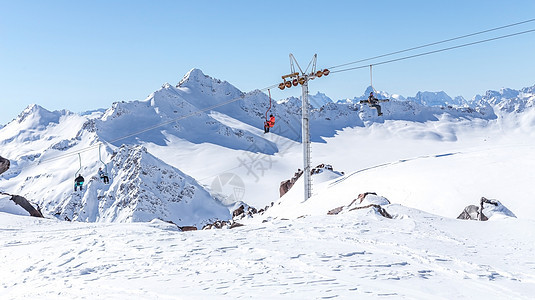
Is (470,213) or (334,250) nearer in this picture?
(334,250)

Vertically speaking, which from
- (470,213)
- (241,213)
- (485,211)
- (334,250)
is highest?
(334,250)

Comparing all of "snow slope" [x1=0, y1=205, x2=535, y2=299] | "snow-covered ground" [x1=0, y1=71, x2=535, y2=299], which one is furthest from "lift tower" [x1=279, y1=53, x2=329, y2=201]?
"snow slope" [x1=0, y1=205, x2=535, y2=299]

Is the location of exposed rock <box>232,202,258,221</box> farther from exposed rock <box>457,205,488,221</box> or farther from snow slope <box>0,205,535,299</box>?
snow slope <box>0,205,535,299</box>

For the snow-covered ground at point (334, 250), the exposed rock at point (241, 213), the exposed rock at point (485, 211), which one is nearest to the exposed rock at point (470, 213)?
the exposed rock at point (485, 211)

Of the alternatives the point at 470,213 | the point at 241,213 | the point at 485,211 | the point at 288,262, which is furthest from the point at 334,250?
the point at 241,213

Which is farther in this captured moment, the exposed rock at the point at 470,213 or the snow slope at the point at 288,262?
the exposed rock at the point at 470,213

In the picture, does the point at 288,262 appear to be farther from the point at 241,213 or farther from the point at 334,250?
the point at 241,213

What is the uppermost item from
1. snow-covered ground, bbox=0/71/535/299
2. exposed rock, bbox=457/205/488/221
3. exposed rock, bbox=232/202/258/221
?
snow-covered ground, bbox=0/71/535/299

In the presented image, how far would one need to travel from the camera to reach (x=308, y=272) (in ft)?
31.8

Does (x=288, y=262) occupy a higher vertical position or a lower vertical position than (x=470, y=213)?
higher

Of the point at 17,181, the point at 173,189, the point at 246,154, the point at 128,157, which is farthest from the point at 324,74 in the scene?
the point at 17,181

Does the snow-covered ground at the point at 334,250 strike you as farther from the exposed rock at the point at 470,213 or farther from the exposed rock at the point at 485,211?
the exposed rock at the point at 470,213

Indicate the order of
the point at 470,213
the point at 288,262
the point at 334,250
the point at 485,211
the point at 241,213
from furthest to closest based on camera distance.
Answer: the point at 241,213 < the point at 470,213 < the point at 485,211 < the point at 334,250 < the point at 288,262

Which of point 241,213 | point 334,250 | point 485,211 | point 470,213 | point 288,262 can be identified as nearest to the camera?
point 288,262
